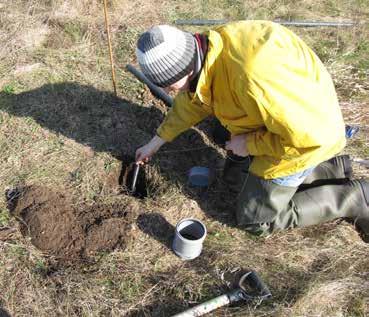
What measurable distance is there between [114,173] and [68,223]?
1.94 ft

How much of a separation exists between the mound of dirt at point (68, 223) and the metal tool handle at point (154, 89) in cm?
120

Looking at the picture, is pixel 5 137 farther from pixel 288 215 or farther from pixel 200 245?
pixel 288 215

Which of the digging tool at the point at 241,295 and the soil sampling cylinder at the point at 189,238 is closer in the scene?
the digging tool at the point at 241,295

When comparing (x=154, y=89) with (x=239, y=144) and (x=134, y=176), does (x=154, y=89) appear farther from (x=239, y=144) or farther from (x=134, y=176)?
(x=239, y=144)

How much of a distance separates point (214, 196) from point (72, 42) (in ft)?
7.90

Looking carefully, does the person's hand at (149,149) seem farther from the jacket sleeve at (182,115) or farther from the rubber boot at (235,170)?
the rubber boot at (235,170)

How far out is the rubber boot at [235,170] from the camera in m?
3.43

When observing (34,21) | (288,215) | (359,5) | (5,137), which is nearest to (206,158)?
(288,215)

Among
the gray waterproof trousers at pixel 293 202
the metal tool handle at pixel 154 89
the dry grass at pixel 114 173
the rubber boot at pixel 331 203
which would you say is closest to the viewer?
the dry grass at pixel 114 173

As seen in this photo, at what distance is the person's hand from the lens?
3332mm

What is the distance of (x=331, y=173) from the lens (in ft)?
11.1

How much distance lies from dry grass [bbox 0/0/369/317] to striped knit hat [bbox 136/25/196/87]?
1.24 meters

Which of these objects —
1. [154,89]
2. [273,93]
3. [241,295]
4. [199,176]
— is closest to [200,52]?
[273,93]

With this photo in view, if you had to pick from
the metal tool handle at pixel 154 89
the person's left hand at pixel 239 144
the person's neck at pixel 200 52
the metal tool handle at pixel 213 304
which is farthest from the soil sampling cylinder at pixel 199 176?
the person's neck at pixel 200 52
